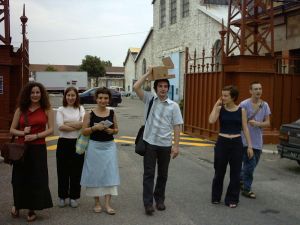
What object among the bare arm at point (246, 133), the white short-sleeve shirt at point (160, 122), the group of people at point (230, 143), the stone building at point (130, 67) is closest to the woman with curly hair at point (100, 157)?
the white short-sleeve shirt at point (160, 122)

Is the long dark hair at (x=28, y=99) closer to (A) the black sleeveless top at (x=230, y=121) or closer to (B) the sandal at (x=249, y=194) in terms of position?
(A) the black sleeveless top at (x=230, y=121)

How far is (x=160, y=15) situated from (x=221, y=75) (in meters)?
28.4

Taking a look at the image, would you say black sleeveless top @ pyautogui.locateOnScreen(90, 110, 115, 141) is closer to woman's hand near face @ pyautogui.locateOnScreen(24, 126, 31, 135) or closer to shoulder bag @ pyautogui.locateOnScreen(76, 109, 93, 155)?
shoulder bag @ pyautogui.locateOnScreen(76, 109, 93, 155)

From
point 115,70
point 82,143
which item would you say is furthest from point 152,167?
point 115,70

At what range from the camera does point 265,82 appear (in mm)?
13055

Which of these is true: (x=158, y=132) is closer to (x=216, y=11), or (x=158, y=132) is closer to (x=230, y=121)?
(x=230, y=121)

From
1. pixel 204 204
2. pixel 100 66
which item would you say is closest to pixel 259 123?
pixel 204 204

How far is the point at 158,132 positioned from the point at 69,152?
129cm

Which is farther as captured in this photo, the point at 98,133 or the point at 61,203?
the point at 61,203

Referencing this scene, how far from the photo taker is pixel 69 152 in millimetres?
6125

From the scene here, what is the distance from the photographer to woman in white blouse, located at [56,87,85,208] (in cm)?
611

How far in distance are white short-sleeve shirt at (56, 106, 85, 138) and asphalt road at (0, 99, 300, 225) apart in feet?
3.39

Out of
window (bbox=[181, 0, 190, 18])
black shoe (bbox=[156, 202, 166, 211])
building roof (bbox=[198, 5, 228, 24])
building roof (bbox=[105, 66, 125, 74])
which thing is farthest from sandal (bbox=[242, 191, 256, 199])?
building roof (bbox=[105, 66, 125, 74])

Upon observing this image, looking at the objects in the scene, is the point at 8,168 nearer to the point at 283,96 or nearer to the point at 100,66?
the point at 283,96
